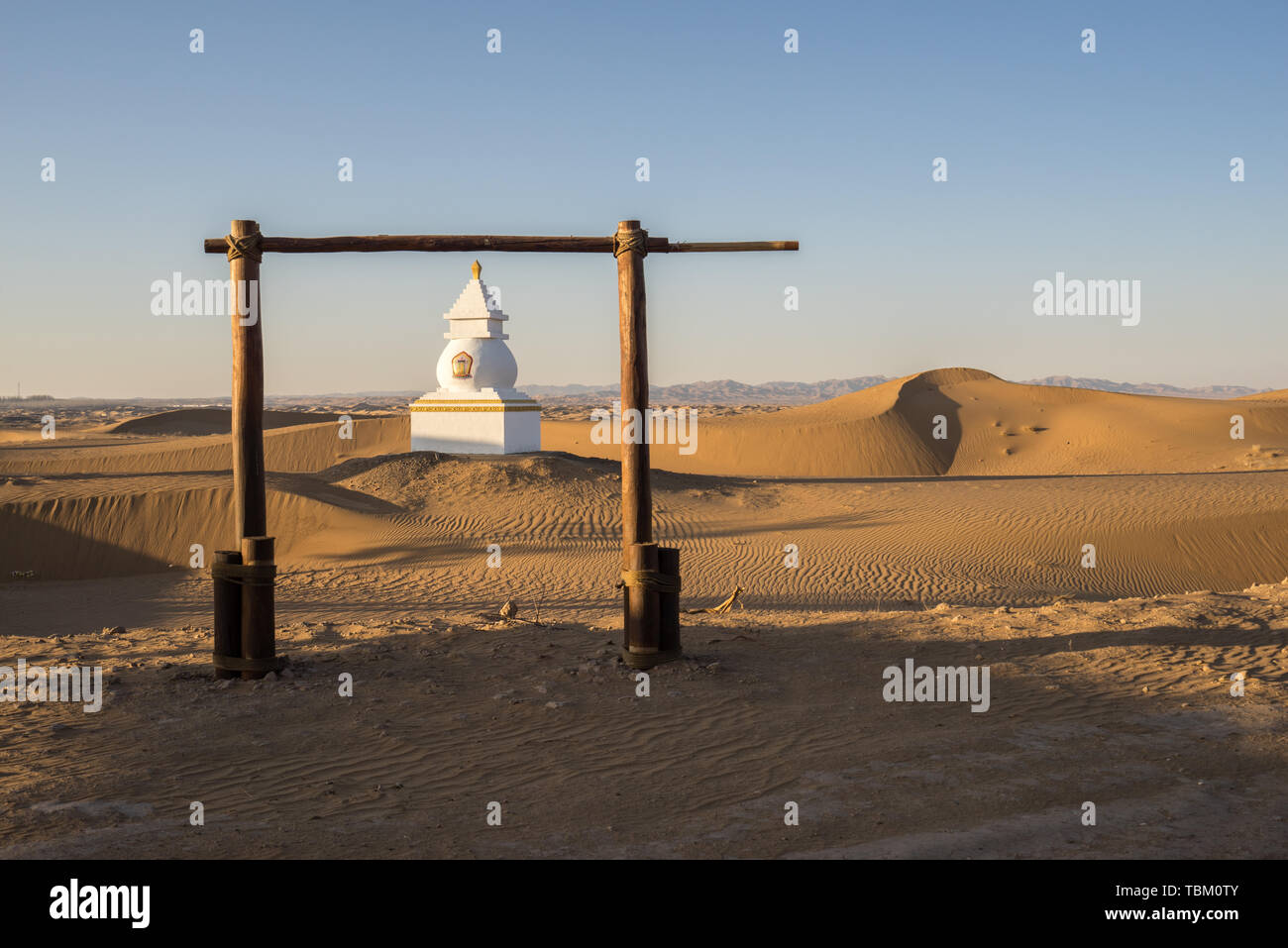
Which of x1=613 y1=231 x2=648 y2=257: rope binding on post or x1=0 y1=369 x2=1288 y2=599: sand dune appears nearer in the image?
x1=613 y1=231 x2=648 y2=257: rope binding on post

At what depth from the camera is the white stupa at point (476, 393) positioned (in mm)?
24359

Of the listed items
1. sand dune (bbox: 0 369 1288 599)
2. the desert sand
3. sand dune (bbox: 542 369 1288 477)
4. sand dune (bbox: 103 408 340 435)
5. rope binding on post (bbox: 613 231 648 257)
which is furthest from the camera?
sand dune (bbox: 103 408 340 435)

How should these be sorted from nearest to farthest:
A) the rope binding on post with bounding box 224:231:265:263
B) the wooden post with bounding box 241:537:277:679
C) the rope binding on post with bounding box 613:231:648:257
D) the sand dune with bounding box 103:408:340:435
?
1. the wooden post with bounding box 241:537:277:679
2. the rope binding on post with bounding box 224:231:265:263
3. the rope binding on post with bounding box 613:231:648:257
4. the sand dune with bounding box 103:408:340:435

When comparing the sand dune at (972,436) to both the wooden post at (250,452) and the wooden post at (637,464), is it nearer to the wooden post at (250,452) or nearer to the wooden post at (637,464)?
the wooden post at (637,464)

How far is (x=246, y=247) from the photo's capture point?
894 cm

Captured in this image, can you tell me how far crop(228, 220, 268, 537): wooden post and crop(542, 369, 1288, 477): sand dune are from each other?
1296 inches

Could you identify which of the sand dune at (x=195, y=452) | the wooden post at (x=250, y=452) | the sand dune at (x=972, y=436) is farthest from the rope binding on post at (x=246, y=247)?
the sand dune at (x=972, y=436)

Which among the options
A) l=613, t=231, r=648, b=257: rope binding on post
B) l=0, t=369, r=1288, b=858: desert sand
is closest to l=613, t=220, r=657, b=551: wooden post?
l=613, t=231, r=648, b=257: rope binding on post

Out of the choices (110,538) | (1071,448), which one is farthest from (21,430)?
(1071,448)

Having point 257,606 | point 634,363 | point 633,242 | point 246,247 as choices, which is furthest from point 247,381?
point 633,242

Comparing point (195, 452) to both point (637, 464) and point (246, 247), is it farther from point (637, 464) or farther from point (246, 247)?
point (637, 464)

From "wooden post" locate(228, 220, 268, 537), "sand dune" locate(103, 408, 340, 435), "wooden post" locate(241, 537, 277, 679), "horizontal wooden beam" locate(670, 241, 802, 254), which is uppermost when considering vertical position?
"sand dune" locate(103, 408, 340, 435)

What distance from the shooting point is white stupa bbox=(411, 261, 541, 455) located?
24359mm

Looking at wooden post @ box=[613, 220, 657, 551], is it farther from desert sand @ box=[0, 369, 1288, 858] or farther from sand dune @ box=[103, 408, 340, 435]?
sand dune @ box=[103, 408, 340, 435]
